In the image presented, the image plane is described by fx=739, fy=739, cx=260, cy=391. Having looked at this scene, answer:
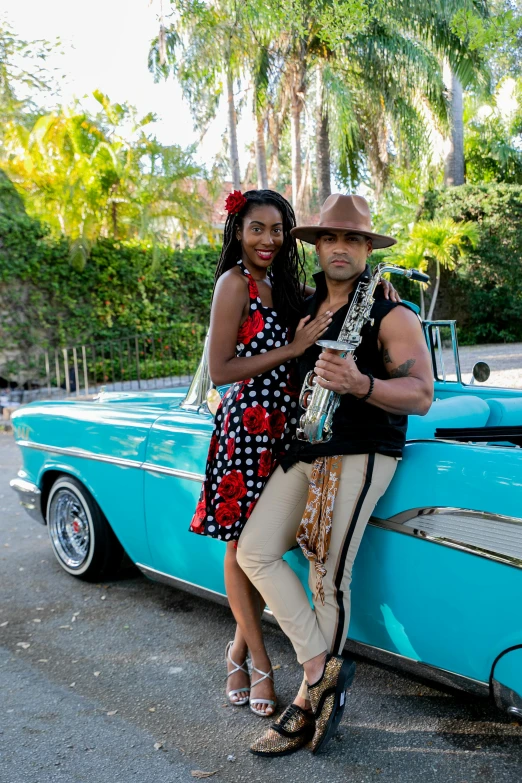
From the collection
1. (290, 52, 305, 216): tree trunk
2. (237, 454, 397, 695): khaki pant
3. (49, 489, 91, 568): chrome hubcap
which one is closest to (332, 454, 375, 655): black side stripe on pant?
(237, 454, 397, 695): khaki pant

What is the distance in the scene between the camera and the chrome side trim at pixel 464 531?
2156mm

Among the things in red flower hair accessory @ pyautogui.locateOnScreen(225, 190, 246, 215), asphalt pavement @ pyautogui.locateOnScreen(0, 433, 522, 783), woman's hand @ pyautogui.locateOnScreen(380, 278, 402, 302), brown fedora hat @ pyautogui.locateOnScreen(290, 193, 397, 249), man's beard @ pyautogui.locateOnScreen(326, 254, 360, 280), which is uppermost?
red flower hair accessory @ pyautogui.locateOnScreen(225, 190, 246, 215)

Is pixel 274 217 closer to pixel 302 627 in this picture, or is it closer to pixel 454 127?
pixel 302 627

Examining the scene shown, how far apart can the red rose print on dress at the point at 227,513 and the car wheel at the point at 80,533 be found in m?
1.53

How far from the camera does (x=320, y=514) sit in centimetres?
243

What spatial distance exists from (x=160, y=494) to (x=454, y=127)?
18205mm

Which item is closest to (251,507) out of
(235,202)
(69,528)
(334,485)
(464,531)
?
(334,485)

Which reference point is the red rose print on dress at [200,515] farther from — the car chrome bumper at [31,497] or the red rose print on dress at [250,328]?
the car chrome bumper at [31,497]

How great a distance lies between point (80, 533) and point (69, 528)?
12 cm

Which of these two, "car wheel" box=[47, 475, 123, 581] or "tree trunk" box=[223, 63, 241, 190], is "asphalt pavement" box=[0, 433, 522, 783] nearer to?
"car wheel" box=[47, 475, 123, 581]

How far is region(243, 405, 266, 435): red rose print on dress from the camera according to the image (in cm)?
260

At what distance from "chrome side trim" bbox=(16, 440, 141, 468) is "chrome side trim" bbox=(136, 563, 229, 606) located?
0.53 meters

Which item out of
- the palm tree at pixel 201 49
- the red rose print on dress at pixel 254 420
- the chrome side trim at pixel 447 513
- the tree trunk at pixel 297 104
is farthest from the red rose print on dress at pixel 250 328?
the tree trunk at pixel 297 104

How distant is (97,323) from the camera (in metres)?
14.0
